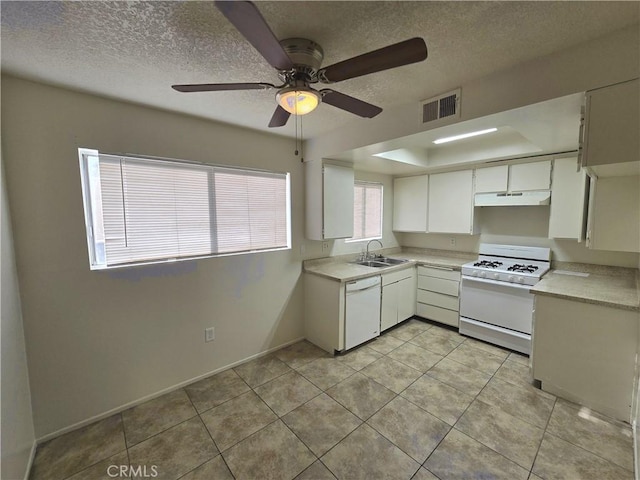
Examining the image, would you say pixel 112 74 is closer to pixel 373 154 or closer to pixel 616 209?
pixel 373 154

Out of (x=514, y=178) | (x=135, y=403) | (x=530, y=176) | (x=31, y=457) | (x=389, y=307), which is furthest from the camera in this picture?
(x=389, y=307)

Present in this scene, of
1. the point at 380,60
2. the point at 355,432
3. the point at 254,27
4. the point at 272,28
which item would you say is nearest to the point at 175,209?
the point at 272,28

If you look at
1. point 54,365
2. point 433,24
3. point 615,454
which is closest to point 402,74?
point 433,24

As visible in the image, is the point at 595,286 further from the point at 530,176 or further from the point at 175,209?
the point at 175,209

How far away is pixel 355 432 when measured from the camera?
1912 mm

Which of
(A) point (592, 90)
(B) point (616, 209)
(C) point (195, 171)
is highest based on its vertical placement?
(A) point (592, 90)

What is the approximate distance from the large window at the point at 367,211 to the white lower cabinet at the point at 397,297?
0.81 meters

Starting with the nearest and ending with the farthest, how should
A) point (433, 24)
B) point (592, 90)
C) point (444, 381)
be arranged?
point (433, 24)
point (592, 90)
point (444, 381)

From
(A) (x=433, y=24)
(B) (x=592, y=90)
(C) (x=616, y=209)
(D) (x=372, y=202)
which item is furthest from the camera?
(D) (x=372, y=202)

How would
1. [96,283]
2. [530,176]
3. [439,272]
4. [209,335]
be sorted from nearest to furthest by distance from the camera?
[96,283] → [209,335] → [530,176] → [439,272]

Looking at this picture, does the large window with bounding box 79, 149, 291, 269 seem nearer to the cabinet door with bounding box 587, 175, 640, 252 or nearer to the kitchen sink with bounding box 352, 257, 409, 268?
the kitchen sink with bounding box 352, 257, 409, 268

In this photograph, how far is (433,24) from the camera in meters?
1.28

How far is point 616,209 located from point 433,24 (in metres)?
2.36

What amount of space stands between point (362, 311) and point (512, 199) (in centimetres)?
225
